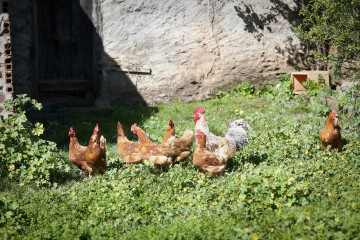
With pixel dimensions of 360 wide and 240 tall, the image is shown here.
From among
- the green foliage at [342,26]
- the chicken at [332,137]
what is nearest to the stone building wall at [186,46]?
the green foliage at [342,26]

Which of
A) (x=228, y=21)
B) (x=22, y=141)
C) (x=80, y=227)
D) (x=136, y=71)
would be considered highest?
(x=228, y=21)

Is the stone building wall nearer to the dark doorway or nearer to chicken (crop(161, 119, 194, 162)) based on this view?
the dark doorway

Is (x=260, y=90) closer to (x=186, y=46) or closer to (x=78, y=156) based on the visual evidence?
(x=186, y=46)

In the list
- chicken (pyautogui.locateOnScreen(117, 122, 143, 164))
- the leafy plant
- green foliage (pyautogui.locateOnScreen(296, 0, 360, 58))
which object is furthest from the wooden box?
chicken (pyautogui.locateOnScreen(117, 122, 143, 164))

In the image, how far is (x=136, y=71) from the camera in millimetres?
12484

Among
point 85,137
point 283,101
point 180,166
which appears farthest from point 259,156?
point 283,101

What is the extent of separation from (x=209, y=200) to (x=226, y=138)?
70.1 inches

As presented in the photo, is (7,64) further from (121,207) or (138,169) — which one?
(121,207)

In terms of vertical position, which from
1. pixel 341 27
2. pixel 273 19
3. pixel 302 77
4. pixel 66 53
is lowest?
pixel 302 77

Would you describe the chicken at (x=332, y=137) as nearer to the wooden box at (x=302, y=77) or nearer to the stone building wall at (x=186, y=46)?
the wooden box at (x=302, y=77)

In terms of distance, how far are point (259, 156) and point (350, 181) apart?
1.64 meters

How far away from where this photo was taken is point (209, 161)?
21.1ft

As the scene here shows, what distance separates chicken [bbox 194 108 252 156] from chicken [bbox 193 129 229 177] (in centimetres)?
15

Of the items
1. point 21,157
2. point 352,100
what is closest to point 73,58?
point 21,157
